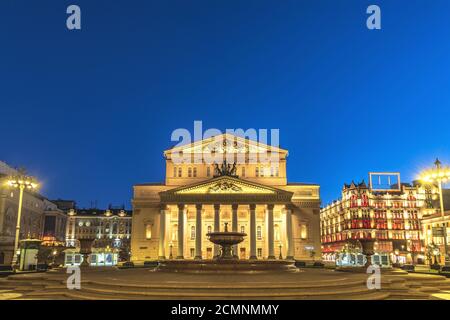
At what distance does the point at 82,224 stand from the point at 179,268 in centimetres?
10036

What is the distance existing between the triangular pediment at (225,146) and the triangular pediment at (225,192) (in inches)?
495

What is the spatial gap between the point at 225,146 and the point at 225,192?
13374 mm

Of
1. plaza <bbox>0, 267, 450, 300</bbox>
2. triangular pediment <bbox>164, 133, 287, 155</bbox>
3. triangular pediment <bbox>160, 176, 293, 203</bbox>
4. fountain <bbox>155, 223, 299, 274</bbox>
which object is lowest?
plaza <bbox>0, 267, 450, 300</bbox>

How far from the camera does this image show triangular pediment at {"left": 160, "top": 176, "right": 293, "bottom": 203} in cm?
6072

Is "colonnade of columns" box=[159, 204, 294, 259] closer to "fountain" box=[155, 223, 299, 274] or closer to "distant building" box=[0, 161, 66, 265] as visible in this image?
"distant building" box=[0, 161, 66, 265]

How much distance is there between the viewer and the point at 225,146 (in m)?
72.4

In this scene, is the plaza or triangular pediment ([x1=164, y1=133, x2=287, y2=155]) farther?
triangular pediment ([x1=164, y1=133, x2=287, y2=155])

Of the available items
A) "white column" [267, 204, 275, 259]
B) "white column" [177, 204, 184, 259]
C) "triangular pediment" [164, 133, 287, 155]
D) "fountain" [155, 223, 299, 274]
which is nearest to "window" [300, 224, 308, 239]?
"white column" [267, 204, 275, 259]

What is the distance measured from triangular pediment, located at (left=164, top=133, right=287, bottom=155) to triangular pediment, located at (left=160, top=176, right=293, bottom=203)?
1258 cm

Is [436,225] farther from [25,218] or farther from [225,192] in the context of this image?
[25,218]

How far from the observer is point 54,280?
2348 cm

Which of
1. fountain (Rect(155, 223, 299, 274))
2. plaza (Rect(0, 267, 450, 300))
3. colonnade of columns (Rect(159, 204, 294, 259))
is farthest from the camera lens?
colonnade of columns (Rect(159, 204, 294, 259))

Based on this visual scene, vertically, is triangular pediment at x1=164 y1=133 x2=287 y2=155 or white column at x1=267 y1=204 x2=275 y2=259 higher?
triangular pediment at x1=164 y1=133 x2=287 y2=155
